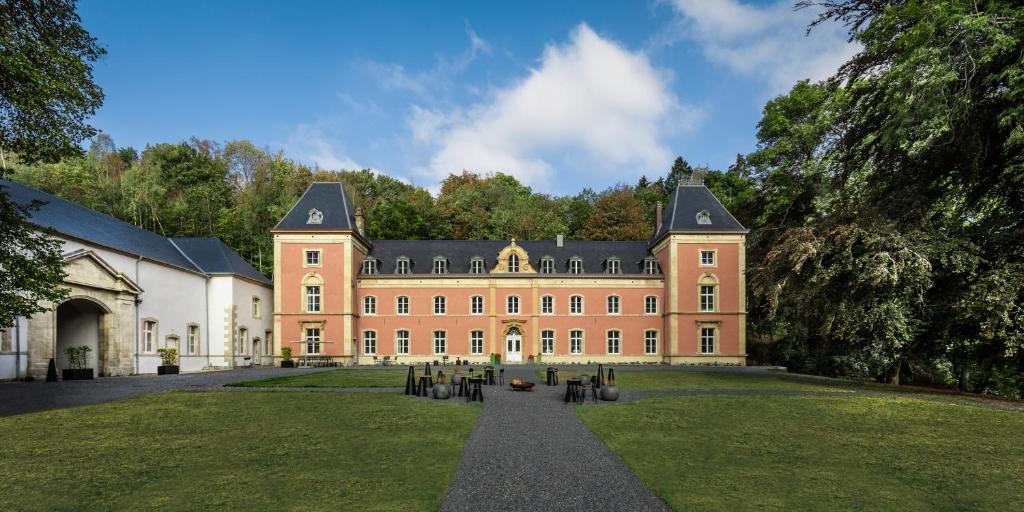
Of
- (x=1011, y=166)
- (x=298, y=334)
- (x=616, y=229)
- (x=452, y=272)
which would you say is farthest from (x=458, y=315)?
(x=1011, y=166)

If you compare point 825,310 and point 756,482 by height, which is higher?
point 825,310

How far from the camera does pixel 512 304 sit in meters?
38.0

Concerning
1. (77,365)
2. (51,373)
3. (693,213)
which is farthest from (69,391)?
(693,213)

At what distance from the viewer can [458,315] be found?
37531mm

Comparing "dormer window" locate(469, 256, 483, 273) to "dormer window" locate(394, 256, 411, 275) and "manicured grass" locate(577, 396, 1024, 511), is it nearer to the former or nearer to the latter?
"dormer window" locate(394, 256, 411, 275)

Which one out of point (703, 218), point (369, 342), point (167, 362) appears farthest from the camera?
point (369, 342)

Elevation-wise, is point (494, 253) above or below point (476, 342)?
above

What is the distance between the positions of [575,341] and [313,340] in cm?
1676

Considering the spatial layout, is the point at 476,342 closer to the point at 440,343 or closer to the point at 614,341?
the point at 440,343

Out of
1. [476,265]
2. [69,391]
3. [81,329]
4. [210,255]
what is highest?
[210,255]

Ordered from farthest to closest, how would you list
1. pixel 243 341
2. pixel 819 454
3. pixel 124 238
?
pixel 243 341 < pixel 124 238 < pixel 819 454

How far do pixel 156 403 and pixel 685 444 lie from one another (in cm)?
1257

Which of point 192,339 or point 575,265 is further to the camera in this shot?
point 575,265

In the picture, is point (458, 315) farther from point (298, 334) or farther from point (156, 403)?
point (156, 403)
